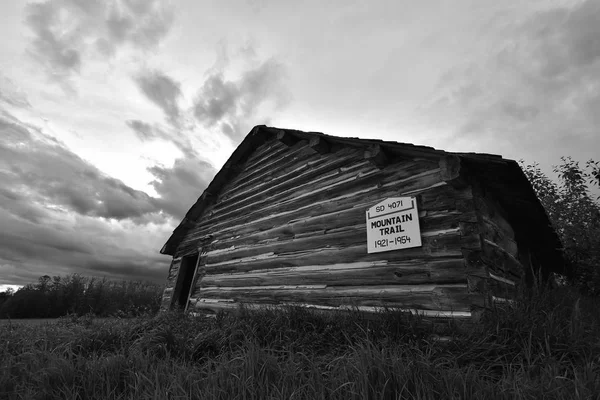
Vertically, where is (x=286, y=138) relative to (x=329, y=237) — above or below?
above

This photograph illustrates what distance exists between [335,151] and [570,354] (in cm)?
507

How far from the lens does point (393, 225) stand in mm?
5203

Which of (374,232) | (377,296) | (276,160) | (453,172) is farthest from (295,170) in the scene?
(453,172)

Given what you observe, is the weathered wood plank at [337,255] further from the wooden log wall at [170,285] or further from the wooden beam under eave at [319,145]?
the wooden log wall at [170,285]

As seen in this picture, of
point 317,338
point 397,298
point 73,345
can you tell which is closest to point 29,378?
point 73,345

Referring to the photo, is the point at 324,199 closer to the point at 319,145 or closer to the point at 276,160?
A: the point at 319,145

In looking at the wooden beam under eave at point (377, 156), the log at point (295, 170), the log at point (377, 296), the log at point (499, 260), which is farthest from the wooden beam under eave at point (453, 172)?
the log at point (295, 170)

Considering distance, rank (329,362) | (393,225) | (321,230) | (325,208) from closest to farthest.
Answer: (329,362)
(393,225)
(321,230)
(325,208)

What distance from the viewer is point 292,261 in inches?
268

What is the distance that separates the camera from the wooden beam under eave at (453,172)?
14.9 ft

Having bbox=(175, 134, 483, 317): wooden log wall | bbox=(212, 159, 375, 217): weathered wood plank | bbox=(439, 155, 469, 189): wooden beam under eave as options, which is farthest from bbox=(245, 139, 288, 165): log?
bbox=(439, 155, 469, 189): wooden beam under eave

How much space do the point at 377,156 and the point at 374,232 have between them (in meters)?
1.39

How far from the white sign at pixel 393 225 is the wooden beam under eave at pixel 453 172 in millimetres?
616

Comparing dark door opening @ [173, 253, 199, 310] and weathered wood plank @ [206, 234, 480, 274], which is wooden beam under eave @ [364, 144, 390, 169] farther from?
dark door opening @ [173, 253, 199, 310]
